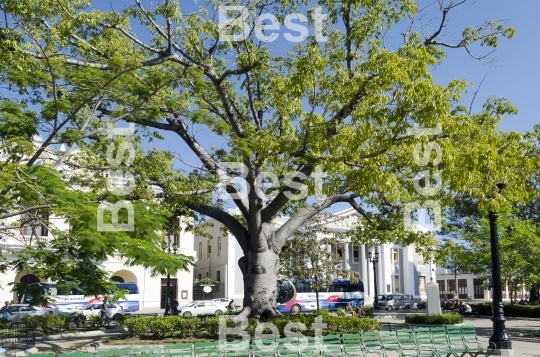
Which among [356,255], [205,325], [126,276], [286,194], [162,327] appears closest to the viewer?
[286,194]

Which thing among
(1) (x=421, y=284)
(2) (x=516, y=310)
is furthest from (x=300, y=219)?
(1) (x=421, y=284)

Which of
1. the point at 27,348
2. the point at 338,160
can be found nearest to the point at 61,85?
the point at 338,160

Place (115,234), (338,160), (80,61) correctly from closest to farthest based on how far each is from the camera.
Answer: (115,234) < (338,160) < (80,61)

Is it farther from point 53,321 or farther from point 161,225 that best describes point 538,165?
Answer: point 53,321

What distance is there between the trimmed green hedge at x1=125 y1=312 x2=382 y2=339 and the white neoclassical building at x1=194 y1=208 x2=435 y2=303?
22457 millimetres

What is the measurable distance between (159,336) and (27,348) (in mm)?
4317

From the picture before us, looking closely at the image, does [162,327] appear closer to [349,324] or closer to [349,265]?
[349,324]

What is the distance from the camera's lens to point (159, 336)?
18594 millimetres

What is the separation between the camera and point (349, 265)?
55.6 meters

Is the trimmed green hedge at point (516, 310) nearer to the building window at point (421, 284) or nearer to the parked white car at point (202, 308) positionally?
the parked white car at point (202, 308)

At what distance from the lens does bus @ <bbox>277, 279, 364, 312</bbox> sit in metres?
38.8

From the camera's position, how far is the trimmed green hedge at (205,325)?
17.3 metres

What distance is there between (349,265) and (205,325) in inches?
1513

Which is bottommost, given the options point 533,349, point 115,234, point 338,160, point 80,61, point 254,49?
point 533,349
